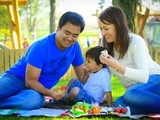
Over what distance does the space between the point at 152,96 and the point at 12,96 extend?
159 cm

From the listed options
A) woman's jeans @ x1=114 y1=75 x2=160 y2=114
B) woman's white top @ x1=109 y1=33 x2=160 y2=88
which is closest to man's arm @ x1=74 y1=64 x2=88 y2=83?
woman's white top @ x1=109 y1=33 x2=160 y2=88

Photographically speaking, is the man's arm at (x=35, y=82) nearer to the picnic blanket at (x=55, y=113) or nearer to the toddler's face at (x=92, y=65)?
the picnic blanket at (x=55, y=113)

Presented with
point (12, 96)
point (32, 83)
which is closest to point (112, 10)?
point (32, 83)

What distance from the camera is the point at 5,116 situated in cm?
400

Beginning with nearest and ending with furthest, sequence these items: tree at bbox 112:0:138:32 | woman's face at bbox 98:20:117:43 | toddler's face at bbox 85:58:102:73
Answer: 1. woman's face at bbox 98:20:117:43
2. toddler's face at bbox 85:58:102:73
3. tree at bbox 112:0:138:32

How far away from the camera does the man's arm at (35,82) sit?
4285mm

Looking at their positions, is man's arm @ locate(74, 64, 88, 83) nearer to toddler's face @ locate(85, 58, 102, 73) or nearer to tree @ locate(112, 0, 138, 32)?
toddler's face @ locate(85, 58, 102, 73)

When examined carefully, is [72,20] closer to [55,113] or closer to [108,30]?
[108,30]

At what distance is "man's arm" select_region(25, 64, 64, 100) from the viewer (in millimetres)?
4285

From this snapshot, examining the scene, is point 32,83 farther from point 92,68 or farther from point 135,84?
point 135,84

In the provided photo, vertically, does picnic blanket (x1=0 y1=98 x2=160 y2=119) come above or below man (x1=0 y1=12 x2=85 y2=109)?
below

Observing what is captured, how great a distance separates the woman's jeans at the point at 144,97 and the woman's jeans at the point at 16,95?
39.3 inches

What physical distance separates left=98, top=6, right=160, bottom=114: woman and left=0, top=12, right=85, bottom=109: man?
39 cm

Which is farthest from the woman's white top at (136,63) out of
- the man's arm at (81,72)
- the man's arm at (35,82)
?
the man's arm at (35,82)
